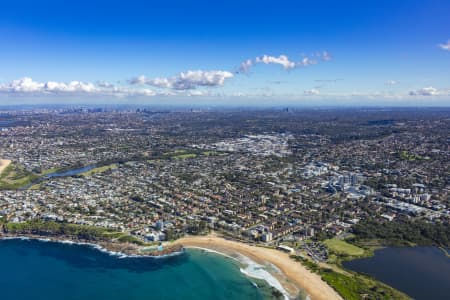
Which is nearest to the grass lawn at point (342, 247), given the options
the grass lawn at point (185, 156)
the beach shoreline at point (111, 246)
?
the beach shoreline at point (111, 246)

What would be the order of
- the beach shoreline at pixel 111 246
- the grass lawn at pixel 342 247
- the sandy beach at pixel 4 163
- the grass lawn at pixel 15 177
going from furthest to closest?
the sandy beach at pixel 4 163, the grass lawn at pixel 15 177, the grass lawn at pixel 342 247, the beach shoreline at pixel 111 246

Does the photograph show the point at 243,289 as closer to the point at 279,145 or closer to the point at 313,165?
the point at 313,165

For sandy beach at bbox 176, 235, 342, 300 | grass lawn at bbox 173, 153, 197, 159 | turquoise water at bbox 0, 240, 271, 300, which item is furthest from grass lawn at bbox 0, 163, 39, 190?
sandy beach at bbox 176, 235, 342, 300

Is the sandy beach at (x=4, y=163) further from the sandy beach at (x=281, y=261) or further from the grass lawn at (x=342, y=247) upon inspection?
the grass lawn at (x=342, y=247)

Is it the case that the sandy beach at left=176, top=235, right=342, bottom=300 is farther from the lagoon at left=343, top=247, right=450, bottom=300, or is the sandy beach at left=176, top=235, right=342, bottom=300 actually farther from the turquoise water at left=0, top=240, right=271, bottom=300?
the lagoon at left=343, top=247, right=450, bottom=300

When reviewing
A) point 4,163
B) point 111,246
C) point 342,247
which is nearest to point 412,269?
point 342,247

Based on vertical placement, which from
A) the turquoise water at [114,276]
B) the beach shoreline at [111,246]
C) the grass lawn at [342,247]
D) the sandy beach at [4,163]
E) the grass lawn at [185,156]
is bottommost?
the turquoise water at [114,276]

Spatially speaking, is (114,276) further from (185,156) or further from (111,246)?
(185,156)
